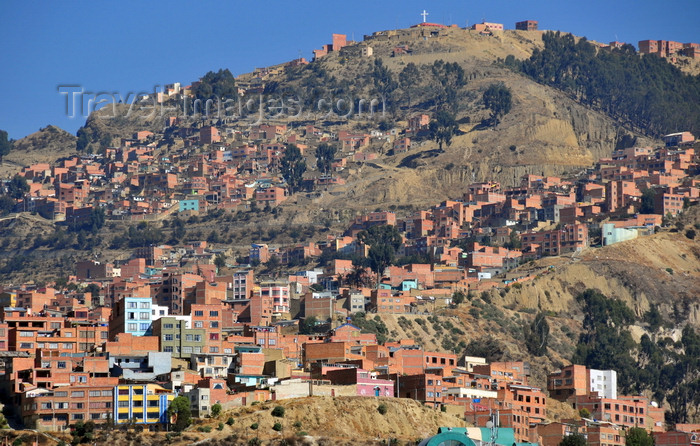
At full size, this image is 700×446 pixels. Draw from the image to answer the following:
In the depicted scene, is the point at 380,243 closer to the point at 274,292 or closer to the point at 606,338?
the point at 274,292

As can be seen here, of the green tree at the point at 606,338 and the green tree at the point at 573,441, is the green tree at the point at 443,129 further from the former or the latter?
the green tree at the point at 573,441

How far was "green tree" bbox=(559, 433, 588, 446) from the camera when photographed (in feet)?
247

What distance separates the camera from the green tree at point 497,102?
18075 centimetres

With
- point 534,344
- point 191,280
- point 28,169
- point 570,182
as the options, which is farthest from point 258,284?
point 28,169

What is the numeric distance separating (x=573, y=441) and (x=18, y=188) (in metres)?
113

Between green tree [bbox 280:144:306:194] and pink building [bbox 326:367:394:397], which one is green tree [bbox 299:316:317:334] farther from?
green tree [bbox 280:144:306:194]

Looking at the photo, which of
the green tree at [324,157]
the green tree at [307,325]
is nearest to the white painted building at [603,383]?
the green tree at [307,325]

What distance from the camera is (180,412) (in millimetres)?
66938

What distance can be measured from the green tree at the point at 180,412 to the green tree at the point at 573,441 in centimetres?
2011

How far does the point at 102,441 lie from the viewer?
6456 centimetres

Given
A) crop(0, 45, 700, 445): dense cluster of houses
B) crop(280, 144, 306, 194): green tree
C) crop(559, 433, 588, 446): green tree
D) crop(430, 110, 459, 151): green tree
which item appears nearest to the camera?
crop(0, 45, 700, 445): dense cluster of houses

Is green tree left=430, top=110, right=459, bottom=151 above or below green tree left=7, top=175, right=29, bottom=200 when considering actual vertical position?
above

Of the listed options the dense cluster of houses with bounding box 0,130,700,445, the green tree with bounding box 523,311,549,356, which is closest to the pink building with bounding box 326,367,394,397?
the dense cluster of houses with bounding box 0,130,700,445

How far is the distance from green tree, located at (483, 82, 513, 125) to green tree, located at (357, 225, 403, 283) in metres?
42.4
